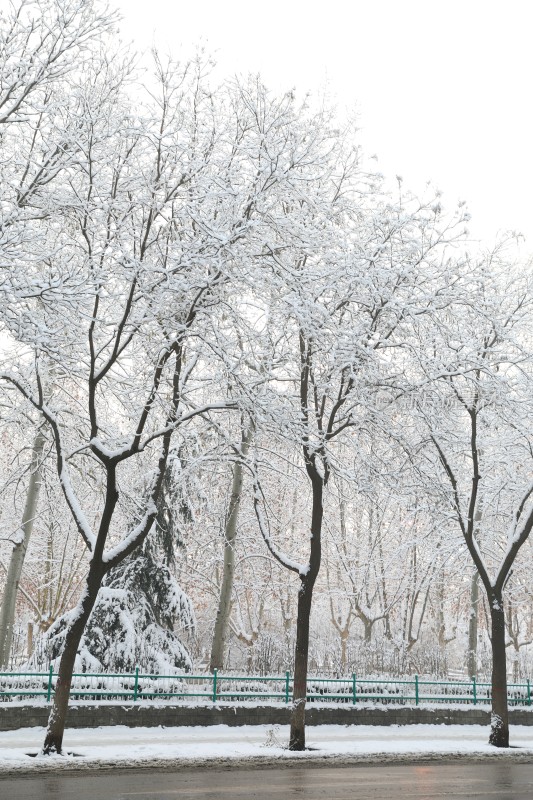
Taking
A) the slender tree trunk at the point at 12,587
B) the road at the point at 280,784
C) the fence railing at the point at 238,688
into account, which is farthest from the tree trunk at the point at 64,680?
the slender tree trunk at the point at 12,587

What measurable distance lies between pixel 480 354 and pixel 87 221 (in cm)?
906

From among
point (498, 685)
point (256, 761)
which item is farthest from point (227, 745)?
point (498, 685)

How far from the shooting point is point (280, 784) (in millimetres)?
11680

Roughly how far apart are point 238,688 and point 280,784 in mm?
7763

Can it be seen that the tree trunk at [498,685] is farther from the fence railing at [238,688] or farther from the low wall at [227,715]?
the fence railing at [238,688]

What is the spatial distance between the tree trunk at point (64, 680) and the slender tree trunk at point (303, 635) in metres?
4.16

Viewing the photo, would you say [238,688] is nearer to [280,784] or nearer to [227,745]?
[227,745]

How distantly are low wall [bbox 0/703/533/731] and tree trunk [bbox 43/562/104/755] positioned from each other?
350 centimetres

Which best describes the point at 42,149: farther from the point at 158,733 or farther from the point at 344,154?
the point at 158,733

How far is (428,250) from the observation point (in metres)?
17.3

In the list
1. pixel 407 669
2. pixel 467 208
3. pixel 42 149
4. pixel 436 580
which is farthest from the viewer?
pixel 436 580

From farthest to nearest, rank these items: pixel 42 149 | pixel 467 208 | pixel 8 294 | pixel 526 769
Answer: pixel 467 208, pixel 526 769, pixel 42 149, pixel 8 294

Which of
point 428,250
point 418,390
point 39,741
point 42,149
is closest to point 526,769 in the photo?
point 418,390

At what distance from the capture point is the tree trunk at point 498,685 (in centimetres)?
1759
